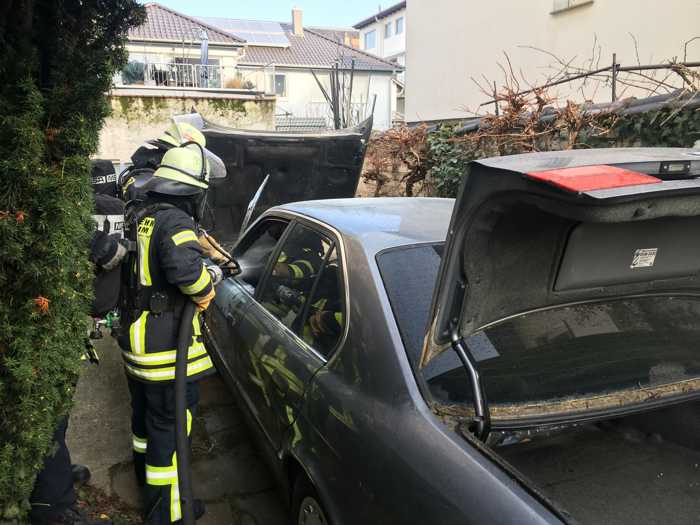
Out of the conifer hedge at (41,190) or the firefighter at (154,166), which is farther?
the firefighter at (154,166)

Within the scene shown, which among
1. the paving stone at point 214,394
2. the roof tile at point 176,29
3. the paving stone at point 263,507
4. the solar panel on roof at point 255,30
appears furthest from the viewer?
the solar panel on roof at point 255,30

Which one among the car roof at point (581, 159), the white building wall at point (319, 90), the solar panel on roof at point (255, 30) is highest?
the solar panel on roof at point (255, 30)

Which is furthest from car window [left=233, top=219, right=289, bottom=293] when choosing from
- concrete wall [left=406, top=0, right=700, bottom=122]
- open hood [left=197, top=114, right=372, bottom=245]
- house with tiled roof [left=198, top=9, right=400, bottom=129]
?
house with tiled roof [left=198, top=9, right=400, bottom=129]

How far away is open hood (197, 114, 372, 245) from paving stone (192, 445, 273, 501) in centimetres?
323

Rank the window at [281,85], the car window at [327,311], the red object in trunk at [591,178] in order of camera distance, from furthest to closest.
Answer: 1. the window at [281,85]
2. the car window at [327,311]
3. the red object in trunk at [591,178]

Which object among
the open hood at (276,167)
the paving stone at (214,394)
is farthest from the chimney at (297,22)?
the paving stone at (214,394)

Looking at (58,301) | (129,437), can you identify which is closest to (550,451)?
(58,301)

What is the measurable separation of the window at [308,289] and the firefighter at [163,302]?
383mm

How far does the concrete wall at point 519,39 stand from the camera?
689cm

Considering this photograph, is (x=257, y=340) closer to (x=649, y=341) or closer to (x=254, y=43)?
(x=649, y=341)

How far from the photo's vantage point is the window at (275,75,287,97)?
98.6 feet

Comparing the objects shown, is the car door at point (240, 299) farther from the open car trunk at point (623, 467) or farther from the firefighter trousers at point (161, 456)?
the open car trunk at point (623, 467)

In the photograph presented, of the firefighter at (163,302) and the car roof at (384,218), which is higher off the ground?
the car roof at (384,218)

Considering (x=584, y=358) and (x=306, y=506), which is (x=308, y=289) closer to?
(x=306, y=506)
